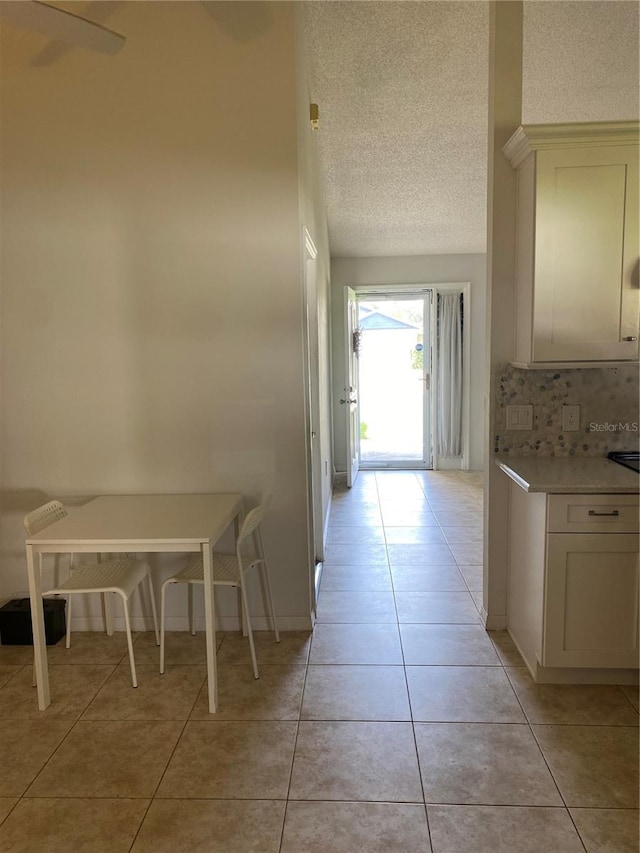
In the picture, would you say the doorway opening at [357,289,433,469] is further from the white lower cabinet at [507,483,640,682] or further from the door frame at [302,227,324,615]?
the white lower cabinet at [507,483,640,682]

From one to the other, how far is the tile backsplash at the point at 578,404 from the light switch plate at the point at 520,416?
0.02 metres

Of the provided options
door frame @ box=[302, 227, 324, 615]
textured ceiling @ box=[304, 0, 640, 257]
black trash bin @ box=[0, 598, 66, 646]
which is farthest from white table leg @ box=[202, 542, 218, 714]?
textured ceiling @ box=[304, 0, 640, 257]

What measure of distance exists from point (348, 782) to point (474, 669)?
2.94 feet

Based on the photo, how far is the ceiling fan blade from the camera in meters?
1.88

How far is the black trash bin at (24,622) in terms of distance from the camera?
299cm

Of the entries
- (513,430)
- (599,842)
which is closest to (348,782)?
(599,842)

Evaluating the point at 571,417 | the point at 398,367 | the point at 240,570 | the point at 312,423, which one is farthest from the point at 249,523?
the point at 398,367

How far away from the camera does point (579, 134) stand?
2.49 meters

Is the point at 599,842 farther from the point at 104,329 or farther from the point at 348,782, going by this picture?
the point at 104,329

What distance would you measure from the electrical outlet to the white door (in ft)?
9.95

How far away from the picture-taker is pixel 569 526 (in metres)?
2.37

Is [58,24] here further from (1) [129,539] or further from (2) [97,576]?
(2) [97,576]

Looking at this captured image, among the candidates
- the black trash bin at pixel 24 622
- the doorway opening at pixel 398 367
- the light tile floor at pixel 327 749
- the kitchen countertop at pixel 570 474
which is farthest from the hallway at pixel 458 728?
the doorway opening at pixel 398 367

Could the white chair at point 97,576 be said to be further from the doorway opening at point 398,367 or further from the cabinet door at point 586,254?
the doorway opening at point 398,367
